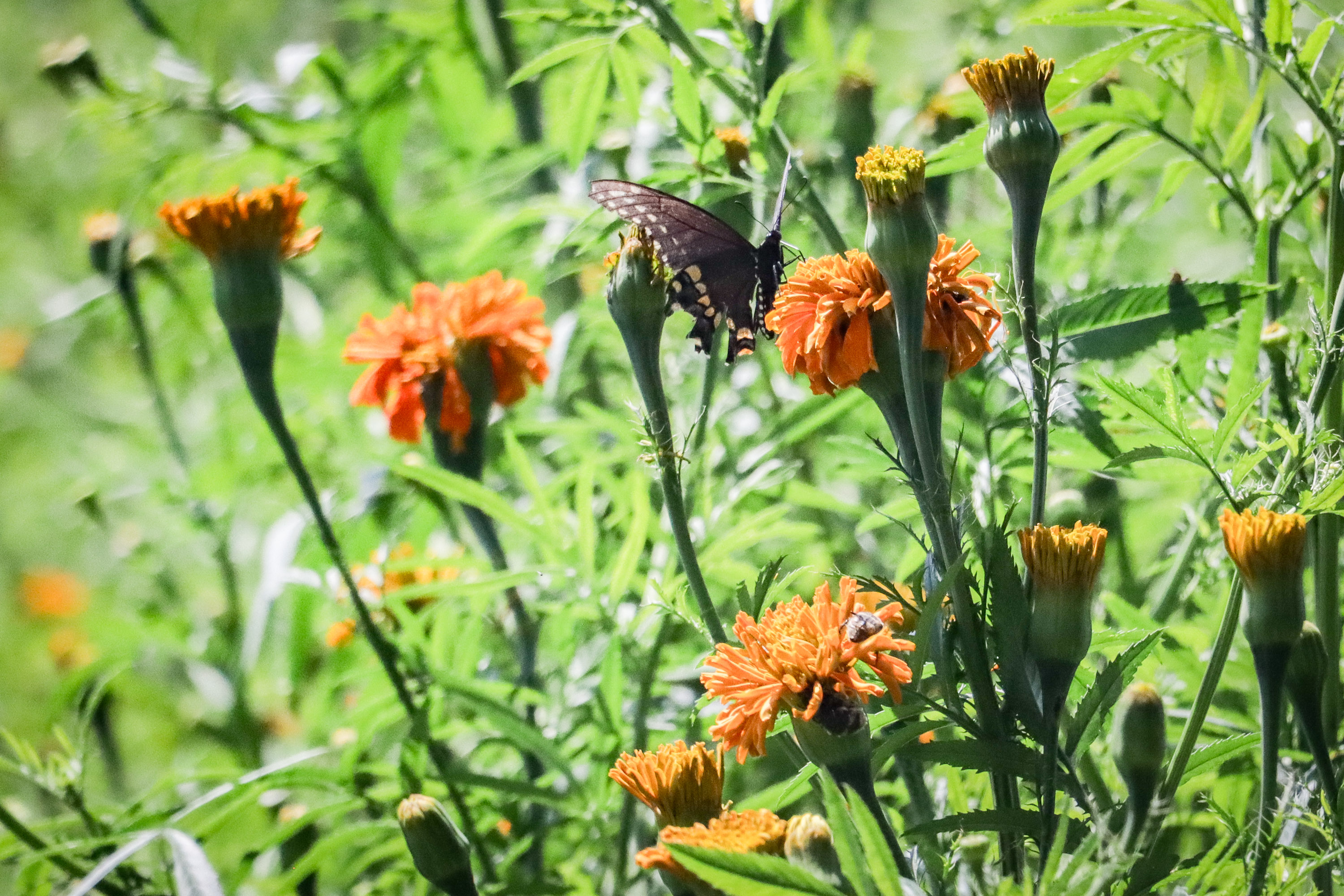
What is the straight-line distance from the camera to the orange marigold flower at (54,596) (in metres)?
2.29

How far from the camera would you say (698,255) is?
78 centimetres

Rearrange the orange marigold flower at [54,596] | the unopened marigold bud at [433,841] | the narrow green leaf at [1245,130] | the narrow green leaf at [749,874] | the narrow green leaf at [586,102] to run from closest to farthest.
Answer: the narrow green leaf at [749,874] → the unopened marigold bud at [433,841] → the narrow green leaf at [1245,130] → the narrow green leaf at [586,102] → the orange marigold flower at [54,596]

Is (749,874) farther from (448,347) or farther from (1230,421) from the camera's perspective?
(448,347)

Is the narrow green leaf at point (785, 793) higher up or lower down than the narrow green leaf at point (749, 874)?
lower down

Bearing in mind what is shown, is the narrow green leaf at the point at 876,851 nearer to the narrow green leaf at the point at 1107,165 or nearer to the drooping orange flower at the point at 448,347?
the narrow green leaf at the point at 1107,165

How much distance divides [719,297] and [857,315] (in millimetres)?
195

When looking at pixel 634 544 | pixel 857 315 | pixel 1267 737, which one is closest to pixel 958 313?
pixel 857 315

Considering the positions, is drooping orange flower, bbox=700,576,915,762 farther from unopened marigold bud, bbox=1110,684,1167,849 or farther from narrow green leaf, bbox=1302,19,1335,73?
narrow green leaf, bbox=1302,19,1335,73

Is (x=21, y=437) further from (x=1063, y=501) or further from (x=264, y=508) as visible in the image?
(x=1063, y=501)

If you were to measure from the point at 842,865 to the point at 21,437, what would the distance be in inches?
105

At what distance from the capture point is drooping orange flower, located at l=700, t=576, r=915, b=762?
574mm

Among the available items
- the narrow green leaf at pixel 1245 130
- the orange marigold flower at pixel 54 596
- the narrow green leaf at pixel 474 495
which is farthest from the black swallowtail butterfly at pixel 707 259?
the orange marigold flower at pixel 54 596

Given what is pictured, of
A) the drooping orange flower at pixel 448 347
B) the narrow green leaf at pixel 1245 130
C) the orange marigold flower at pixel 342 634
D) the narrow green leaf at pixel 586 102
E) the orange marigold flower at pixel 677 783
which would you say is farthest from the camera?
the orange marigold flower at pixel 342 634

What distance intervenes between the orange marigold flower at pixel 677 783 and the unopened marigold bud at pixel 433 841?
165mm
